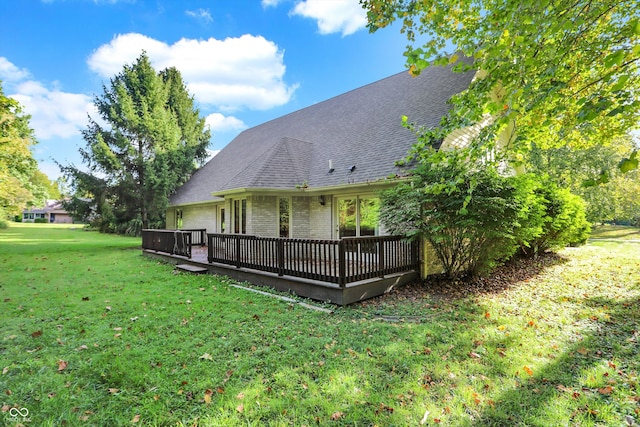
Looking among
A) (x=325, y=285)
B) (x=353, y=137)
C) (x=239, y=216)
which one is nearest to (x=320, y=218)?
(x=239, y=216)

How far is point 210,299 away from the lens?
269 inches

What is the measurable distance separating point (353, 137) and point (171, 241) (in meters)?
8.75

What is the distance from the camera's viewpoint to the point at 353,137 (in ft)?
42.0

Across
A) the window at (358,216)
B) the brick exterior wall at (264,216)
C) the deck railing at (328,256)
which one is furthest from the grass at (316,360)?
the brick exterior wall at (264,216)

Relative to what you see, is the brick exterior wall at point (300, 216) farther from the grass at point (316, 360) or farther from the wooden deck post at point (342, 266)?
the wooden deck post at point (342, 266)

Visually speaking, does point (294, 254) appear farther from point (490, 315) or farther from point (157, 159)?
point (157, 159)

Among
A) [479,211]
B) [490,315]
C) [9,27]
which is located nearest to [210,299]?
[490,315]

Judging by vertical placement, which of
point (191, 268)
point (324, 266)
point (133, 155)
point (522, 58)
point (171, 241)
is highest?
point (133, 155)

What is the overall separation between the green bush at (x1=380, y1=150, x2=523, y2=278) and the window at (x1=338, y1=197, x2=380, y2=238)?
183 cm

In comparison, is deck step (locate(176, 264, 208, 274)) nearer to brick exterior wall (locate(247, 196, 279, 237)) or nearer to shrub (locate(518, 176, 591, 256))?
brick exterior wall (locate(247, 196, 279, 237))

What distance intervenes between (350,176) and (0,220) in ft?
146

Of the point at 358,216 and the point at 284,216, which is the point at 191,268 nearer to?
the point at 284,216

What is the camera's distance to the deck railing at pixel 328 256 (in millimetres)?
6648

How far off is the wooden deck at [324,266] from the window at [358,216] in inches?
84.0
